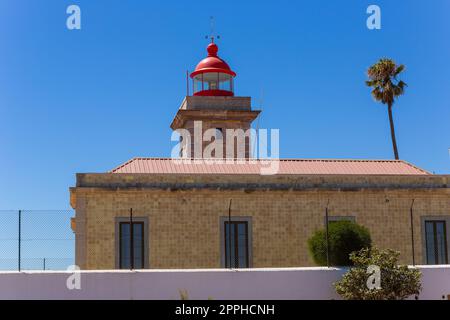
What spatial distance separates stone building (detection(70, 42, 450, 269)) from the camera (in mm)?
29344

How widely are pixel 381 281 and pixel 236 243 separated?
709 cm

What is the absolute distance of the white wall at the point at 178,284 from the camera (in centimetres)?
2358

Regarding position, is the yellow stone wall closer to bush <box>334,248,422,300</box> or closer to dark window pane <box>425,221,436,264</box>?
dark window pane <box>425,221,436,264</box>

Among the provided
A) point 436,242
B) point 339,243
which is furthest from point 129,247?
point 436,242

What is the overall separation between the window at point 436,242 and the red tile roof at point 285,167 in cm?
260

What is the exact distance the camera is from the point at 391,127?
2112 inches

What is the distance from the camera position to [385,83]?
54.4 meters

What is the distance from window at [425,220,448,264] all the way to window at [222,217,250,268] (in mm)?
6451

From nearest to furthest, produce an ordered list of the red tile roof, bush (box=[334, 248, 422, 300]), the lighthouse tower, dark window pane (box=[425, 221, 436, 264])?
1. bush (box=[334, 248, 422, 300])
2. dark window pane (box=[425, 221, 436, 264])
3. the red tile roof
4. the lighthouse tower

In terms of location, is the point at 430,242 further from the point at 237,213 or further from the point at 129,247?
the point at 129,247
